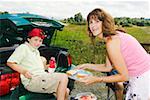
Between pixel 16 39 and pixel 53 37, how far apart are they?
30 cm

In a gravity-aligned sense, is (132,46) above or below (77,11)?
below

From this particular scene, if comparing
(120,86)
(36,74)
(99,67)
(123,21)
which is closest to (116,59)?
(99,67)

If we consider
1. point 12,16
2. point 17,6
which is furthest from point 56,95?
point 17,6

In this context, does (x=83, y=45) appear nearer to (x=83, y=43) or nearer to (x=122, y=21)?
(x=83, y=43)

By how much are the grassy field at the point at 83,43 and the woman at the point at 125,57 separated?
768 millimetres

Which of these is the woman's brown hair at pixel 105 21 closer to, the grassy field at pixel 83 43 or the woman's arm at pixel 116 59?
the woman's arm at pixel 116 59

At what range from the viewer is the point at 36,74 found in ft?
7.03

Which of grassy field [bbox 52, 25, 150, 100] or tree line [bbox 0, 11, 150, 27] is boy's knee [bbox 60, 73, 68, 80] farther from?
tree line [bbox 0, 11, 150, 27]

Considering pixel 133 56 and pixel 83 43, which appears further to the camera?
pixel 83 43

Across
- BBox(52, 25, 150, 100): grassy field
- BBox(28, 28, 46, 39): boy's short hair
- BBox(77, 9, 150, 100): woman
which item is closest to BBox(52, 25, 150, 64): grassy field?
BBox(52, 25, 150, 100): grassy field

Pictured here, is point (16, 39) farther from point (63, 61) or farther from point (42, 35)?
point (63, 61)

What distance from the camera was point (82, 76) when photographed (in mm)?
2094

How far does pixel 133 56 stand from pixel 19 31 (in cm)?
75

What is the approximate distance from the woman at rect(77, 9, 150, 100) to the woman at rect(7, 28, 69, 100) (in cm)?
37
